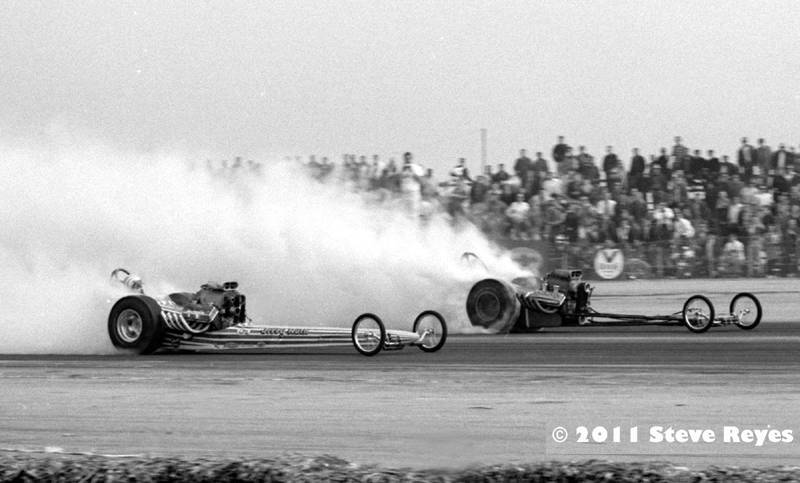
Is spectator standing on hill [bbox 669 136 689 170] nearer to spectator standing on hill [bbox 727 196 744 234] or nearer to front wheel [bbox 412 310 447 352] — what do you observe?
spectator standing on hill [bbox 727 196 744 234]

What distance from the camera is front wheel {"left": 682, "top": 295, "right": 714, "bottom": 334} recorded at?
1912 cm

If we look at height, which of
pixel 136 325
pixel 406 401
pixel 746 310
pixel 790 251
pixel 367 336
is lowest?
pixel 406 401

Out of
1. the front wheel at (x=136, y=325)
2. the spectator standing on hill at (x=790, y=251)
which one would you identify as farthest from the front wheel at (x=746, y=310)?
the front wheel at (x=136, y=325)

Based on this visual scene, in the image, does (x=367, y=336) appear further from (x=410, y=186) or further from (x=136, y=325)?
(x=410, y=186)

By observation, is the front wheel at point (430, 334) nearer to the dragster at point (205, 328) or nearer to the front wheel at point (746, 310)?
the dragster at point (205, 328)

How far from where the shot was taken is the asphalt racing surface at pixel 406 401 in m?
8.48

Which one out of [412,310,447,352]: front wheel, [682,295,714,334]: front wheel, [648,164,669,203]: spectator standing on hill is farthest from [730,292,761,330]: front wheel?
[648,164,669,203]: spectator standing on hill

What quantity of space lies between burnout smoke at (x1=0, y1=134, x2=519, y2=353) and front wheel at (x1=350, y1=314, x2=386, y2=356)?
3.26 m

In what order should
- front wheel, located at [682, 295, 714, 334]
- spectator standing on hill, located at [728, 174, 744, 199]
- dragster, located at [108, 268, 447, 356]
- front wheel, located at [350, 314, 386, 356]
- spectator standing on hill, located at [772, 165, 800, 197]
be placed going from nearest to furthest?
1. front wheel, located at [350, 314, 386, 356]
2. dragster, located at [108, 268, 447, 356]
3. front wheel, located at [682, 295, 714, 334]
4. spectator standing on hill, located at [728, 174, 744, 199]
5. spectator standing on hill, located at [772, 165, 800, 197]

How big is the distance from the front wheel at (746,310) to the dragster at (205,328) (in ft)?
17.7

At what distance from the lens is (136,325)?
52.7 feet

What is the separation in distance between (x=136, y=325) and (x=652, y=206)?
14.8 meters

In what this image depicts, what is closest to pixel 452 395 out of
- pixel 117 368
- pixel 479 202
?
pixel 117 368

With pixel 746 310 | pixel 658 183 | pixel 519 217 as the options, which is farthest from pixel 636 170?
pixel 746 310
